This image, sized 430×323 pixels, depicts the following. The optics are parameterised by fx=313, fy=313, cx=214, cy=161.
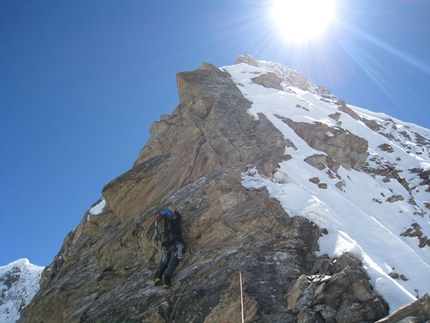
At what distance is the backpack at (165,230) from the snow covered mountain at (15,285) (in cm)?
12357

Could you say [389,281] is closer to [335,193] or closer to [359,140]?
[335,193]

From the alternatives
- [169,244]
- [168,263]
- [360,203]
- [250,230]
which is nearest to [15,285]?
[168,263]

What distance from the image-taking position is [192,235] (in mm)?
11812

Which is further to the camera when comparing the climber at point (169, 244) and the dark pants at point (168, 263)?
the climber at point (169, 244)

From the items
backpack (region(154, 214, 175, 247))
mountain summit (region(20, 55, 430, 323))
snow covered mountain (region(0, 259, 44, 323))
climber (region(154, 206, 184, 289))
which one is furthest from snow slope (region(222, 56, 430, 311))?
snow covered mountain (region(0, 259, 44, 323))

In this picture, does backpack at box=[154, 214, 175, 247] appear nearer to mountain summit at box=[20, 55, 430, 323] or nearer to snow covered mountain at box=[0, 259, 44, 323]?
mountain summit at box=[20, 55, 430, 323]

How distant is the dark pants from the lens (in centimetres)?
1034

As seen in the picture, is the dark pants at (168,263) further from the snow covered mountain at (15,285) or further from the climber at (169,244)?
the snow covered mountain at (15,285)

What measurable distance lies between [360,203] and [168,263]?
12314 millimetres

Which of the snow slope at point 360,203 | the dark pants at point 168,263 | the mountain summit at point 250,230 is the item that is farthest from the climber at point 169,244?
the snow slope at point 360,203

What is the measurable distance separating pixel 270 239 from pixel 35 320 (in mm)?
12662

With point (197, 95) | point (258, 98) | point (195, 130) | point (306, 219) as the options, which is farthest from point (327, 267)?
point (258, 98)

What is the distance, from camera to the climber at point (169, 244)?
34.3 ft

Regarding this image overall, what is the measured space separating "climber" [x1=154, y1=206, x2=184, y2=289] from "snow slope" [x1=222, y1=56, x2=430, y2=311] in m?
3.89
